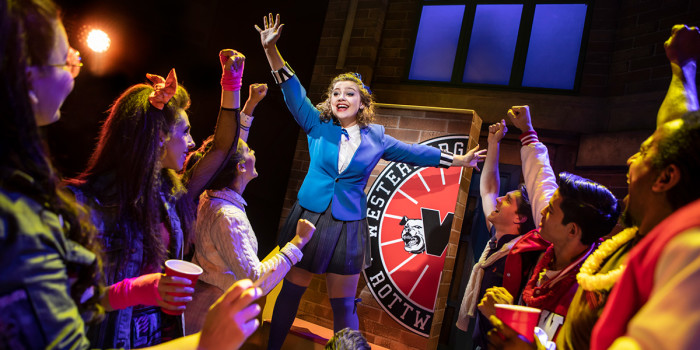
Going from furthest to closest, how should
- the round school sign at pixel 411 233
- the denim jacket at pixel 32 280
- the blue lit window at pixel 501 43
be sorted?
the blue lit window at pixel 501 43 < the round school sign at pixel 411 233 < the denim jacket at pixel 32 280

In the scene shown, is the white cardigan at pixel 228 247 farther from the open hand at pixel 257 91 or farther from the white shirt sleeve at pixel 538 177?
the white shirt sleeve at pixel 538 177

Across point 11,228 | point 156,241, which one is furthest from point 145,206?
point 11,228

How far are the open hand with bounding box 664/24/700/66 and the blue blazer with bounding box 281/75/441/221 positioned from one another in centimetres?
172

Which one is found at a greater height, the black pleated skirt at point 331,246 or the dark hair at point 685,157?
the dark hair at point 685,157

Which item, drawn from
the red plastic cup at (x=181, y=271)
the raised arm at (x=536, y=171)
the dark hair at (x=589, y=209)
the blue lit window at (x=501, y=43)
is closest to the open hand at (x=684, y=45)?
the dark hair at (x=589, y=209)

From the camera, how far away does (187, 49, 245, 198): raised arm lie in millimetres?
2055

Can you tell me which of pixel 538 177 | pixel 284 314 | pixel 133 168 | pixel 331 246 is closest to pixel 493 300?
pixel 538 177

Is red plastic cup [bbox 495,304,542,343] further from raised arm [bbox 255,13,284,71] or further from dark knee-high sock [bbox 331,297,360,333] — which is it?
raised arm [bbox 255,13,284,71]

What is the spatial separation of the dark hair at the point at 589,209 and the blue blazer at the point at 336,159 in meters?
1.25

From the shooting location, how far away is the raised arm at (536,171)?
2266 millimetres

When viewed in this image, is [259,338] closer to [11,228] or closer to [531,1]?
[11,228]

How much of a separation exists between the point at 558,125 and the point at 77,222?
13.3ft

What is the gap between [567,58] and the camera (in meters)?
4.28

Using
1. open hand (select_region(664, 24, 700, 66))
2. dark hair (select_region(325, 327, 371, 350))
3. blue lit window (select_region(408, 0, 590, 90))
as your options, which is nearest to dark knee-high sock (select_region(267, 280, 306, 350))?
dark hair (select_region(325, 327, 371, 350))
